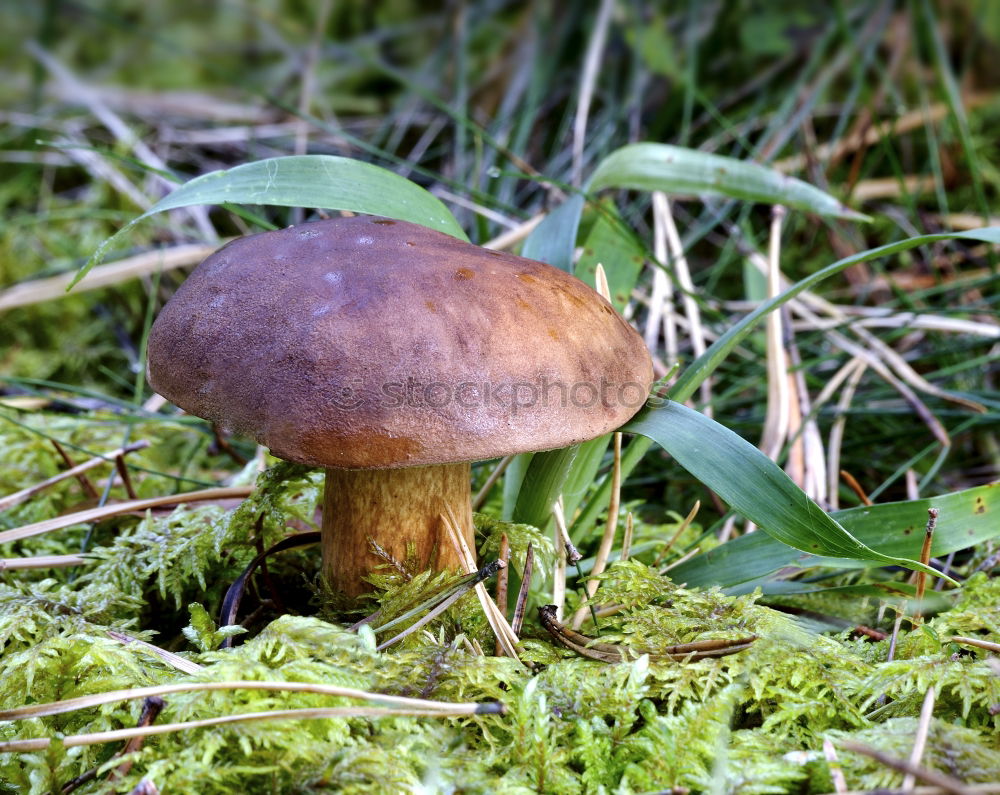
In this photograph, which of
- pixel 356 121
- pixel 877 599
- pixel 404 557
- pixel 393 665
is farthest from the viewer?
pixel 356 121

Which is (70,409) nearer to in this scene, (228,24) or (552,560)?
(552,560)

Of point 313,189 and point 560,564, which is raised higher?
point 313,189

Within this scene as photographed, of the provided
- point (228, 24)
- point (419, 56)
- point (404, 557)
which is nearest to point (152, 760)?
point (404, 557)

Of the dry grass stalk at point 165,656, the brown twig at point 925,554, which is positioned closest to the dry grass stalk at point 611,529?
the brown twig at point 925,554

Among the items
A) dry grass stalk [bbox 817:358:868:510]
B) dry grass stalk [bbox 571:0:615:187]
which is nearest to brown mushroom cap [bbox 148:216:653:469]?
dry grass stalk [bbox 817:358:868:510]

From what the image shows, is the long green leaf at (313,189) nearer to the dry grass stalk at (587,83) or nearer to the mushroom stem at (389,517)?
the mushroom stem at (389,517)

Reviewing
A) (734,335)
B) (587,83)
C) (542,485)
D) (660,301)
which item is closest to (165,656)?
(542,485)

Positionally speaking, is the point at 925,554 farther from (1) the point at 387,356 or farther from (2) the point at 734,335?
(1) the point at 387,356
